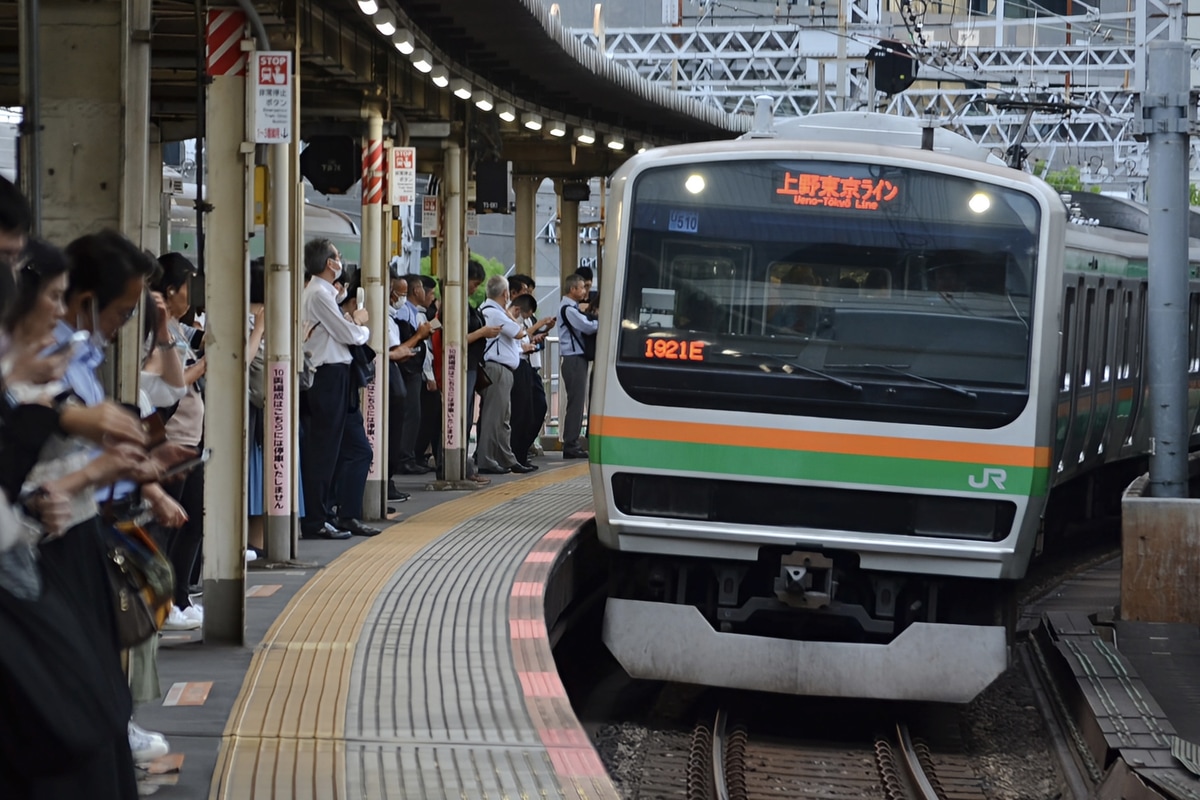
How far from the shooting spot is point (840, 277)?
855cm

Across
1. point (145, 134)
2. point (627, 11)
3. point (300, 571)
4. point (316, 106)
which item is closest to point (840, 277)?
point (300, 571)

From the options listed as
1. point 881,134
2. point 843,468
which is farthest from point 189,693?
point 881,134

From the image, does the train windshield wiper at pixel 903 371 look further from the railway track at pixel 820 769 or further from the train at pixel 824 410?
the railway track at pixel 820 769

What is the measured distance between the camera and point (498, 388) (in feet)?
48.3

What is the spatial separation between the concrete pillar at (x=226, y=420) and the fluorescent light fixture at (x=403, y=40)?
4005mm

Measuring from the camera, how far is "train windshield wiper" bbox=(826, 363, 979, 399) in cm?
→ 830

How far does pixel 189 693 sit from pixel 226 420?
48.8 inches

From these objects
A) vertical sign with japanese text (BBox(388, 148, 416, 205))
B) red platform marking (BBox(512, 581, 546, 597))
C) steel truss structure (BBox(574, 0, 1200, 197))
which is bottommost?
red platform marking (BBox(512, 581, 546, 597))

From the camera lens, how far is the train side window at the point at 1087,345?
12.0 meters

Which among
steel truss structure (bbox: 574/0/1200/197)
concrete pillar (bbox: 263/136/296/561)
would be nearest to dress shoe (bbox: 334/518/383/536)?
concrete pillar (bbox: 263/136/296/561)

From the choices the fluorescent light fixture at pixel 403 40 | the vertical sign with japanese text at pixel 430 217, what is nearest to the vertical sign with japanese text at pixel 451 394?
the vertical sign with japanese text at pixel 430 217

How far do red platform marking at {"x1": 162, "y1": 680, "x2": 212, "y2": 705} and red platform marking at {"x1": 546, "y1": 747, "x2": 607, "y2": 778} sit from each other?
1319mm

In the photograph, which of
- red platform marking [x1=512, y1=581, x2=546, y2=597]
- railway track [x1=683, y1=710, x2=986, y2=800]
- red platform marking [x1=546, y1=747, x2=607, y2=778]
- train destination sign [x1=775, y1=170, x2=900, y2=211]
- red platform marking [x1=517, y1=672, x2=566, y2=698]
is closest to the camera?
red platform marking [x1=546, y1=747, x2=607, y2=778]

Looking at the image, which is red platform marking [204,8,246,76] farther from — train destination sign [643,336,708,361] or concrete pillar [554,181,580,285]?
concrete pillar [554,181,580,285]
